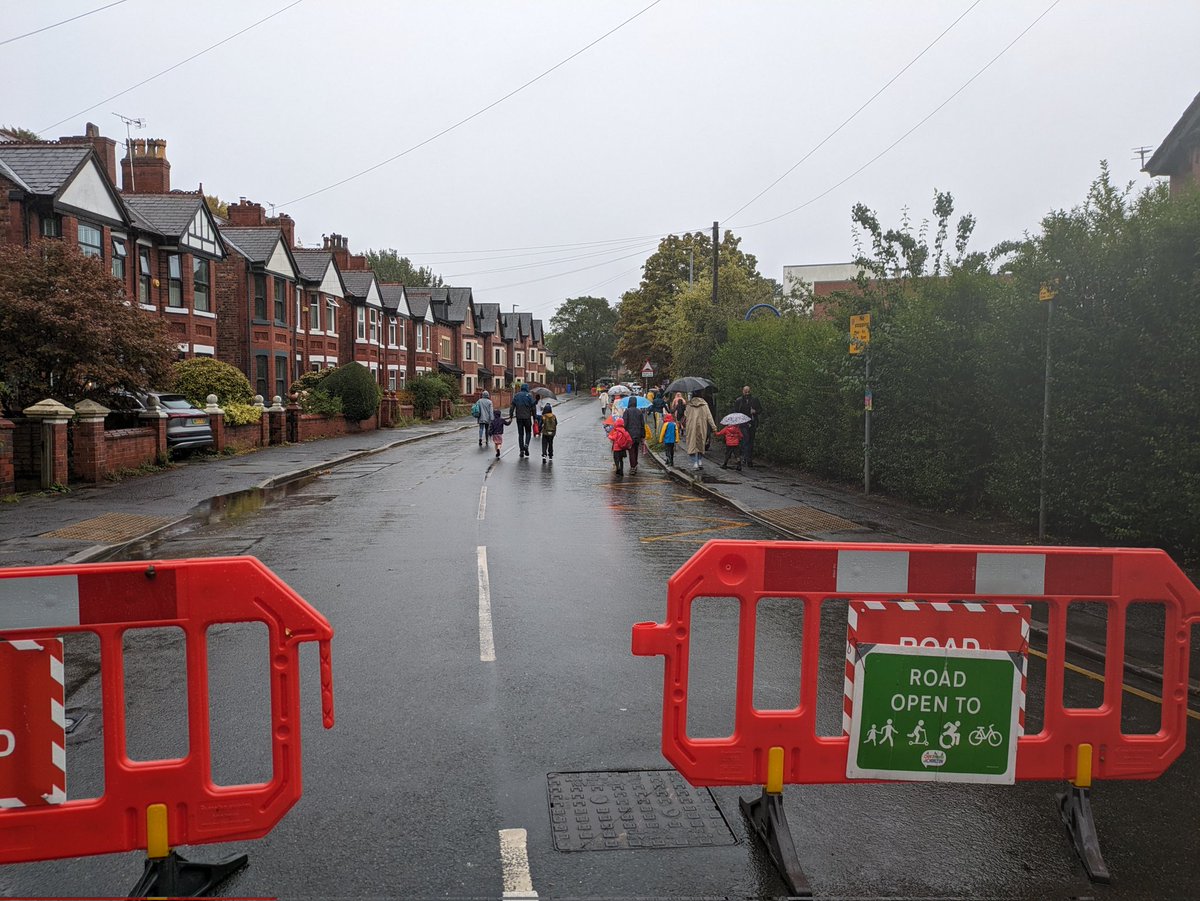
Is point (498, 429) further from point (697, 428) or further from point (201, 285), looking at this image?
point (201, 285)

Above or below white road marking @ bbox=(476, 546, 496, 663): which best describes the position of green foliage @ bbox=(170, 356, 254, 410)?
above

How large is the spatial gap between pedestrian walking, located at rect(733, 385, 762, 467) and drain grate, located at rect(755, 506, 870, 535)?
6579 millimetres

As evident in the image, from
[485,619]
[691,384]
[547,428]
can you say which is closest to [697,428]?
[691,384]

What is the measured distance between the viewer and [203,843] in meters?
3.75

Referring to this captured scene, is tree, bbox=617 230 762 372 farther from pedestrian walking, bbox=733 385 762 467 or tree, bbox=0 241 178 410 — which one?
tree, bbox=0 241 178 410

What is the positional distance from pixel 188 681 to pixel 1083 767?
3.88 meters

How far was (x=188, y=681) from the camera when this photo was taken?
3.60 metres

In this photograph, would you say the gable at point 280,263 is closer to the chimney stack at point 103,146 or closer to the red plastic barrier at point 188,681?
the chimney stack at point 103,146

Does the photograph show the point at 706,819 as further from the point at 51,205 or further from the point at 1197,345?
the point at 51,205

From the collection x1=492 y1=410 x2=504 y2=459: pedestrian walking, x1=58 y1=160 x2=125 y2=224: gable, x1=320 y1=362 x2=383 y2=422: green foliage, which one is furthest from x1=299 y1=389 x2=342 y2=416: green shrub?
x1=492 y1=410 x2=504 y2=459: pedestrian walking

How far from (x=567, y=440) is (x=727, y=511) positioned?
20.8 meters

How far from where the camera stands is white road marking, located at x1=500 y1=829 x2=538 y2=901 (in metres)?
3.59

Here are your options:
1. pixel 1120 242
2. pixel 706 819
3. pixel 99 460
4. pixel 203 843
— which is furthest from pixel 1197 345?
pixel 99 460

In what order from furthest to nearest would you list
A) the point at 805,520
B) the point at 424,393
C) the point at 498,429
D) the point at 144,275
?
the point at 424,393 < the point at 144,275 < the point at 498,429 < the point at 805,520
